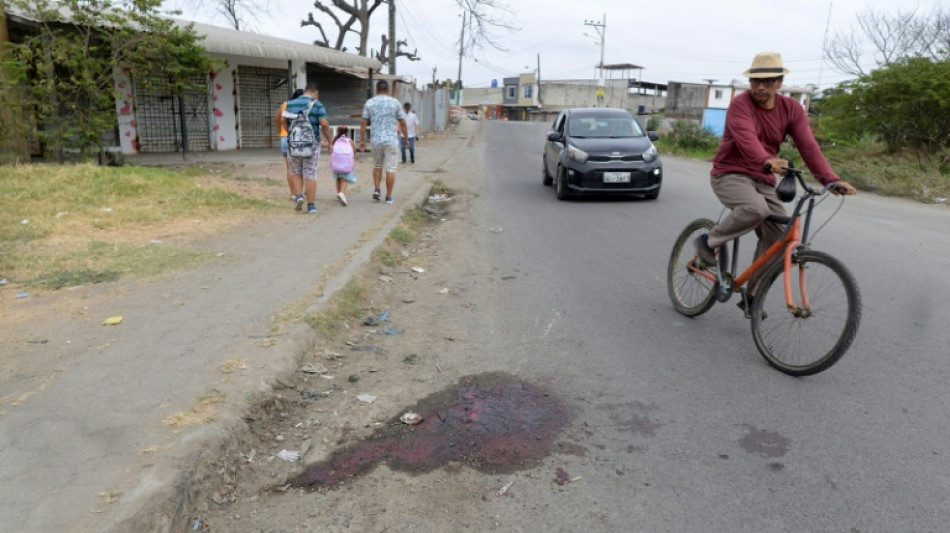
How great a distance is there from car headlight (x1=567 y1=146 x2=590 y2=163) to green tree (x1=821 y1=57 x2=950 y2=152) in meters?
9.38

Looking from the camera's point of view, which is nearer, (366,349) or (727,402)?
(727,402)

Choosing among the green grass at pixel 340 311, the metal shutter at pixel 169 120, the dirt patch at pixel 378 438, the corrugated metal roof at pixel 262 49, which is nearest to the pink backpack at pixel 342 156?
the green grass at pixel 340 311

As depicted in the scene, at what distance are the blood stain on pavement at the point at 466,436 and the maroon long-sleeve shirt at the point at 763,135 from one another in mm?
2101

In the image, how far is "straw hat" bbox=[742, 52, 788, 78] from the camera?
4285 mm

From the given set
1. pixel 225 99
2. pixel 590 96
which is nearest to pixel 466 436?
pixel 225 99

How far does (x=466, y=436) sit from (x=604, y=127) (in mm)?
9945

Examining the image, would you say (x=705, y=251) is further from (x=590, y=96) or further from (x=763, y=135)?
(x=590, y=96)

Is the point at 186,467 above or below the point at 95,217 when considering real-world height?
below

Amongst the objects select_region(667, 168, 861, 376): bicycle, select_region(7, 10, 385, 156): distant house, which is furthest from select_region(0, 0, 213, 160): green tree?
select_region(667, 168, 861, 376): bicycle

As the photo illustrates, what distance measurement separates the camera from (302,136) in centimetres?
918

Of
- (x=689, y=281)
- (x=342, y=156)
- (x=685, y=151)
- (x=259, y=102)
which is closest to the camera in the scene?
(x=689, y=281)

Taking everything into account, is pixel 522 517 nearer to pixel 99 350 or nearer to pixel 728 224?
pixel 728 224

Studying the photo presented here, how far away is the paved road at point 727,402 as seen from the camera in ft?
9.24

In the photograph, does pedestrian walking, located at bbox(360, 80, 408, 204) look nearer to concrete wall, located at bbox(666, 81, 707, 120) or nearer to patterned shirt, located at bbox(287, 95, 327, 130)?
patterned shirt, located at bbox(287, 95, 327, 130)
